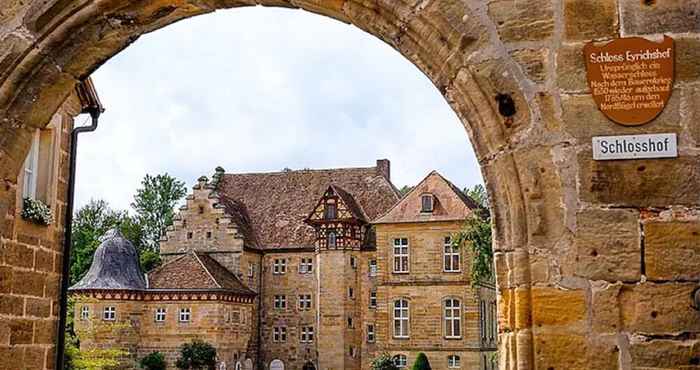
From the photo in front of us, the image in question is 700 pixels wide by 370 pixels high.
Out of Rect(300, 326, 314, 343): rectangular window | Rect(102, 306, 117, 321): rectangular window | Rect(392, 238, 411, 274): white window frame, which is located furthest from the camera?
Rect(300, 326, 314, 343): rectangular window

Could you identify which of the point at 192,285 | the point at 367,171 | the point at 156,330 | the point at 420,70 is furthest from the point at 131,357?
the point at 420,70

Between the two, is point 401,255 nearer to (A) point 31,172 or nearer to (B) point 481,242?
(B) point 481,242

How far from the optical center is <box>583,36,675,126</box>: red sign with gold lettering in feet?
9.76

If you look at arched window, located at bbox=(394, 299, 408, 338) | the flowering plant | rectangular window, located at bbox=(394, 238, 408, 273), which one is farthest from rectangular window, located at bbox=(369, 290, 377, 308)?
the flowering plant

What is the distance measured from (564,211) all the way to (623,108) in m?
0.42

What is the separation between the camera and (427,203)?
1228 inches

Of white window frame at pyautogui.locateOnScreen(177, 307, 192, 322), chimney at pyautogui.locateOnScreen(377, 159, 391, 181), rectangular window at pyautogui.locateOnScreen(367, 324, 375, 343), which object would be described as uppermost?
chimney at pyautogui.locateOnScreen(377, 159, 391, 181)

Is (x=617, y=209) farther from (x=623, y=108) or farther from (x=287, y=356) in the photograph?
(x=287, y=356)

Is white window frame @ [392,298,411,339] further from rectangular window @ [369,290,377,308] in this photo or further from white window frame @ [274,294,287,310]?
white window frame @ [274,294,287,310]

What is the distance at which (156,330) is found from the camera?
34.4 metres

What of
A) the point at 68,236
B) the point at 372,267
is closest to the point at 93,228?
the point at 372,267

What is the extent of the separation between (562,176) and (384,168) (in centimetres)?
3480

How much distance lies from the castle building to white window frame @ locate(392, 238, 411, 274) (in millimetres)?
40

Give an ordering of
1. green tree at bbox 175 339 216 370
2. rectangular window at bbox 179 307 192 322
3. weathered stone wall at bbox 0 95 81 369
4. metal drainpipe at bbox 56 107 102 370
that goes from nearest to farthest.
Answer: weathered stone wall at bbox 0 95 81 369, metal drainpipe at bbox 56 107 102 370, green tree at bbox 175 339 216 370, rectangular window at bbox 179 307 192 322
